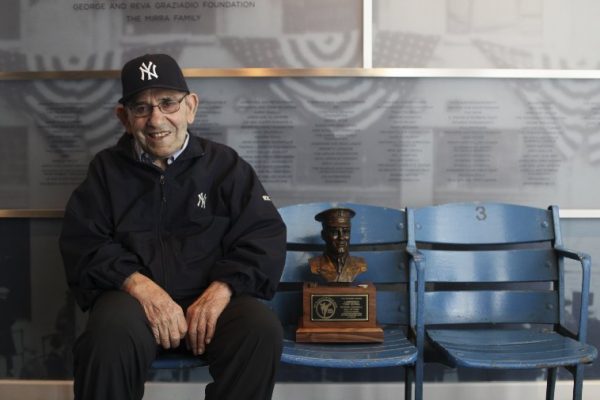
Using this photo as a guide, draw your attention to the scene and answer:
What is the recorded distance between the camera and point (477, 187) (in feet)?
9.12

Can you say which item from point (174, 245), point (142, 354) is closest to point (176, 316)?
point (142, 354)

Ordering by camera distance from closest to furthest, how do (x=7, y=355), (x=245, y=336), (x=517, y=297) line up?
(x=245, y=336), (x=517, y=297), (x=7, y=355)

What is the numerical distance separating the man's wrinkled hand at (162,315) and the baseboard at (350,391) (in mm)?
984

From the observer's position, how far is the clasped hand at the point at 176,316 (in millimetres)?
1959

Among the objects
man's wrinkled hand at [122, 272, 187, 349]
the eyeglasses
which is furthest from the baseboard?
the eyeglasses

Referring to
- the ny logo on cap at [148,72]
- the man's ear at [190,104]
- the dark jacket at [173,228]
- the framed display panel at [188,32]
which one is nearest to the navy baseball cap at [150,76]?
the ny logo on cap at [148,72]

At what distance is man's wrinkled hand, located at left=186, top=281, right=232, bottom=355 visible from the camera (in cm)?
197

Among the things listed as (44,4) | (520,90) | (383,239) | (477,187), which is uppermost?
(44,4)

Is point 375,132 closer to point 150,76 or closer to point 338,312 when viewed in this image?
point 338,312

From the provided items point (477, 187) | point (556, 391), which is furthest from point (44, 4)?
point (556, 391)

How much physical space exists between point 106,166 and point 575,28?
7.06 ft

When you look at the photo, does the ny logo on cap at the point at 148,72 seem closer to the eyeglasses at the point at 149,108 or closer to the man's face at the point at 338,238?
the eyeglasses at the point at 149,108

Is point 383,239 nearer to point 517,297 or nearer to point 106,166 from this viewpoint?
point 517,297

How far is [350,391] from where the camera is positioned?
2828 mm
